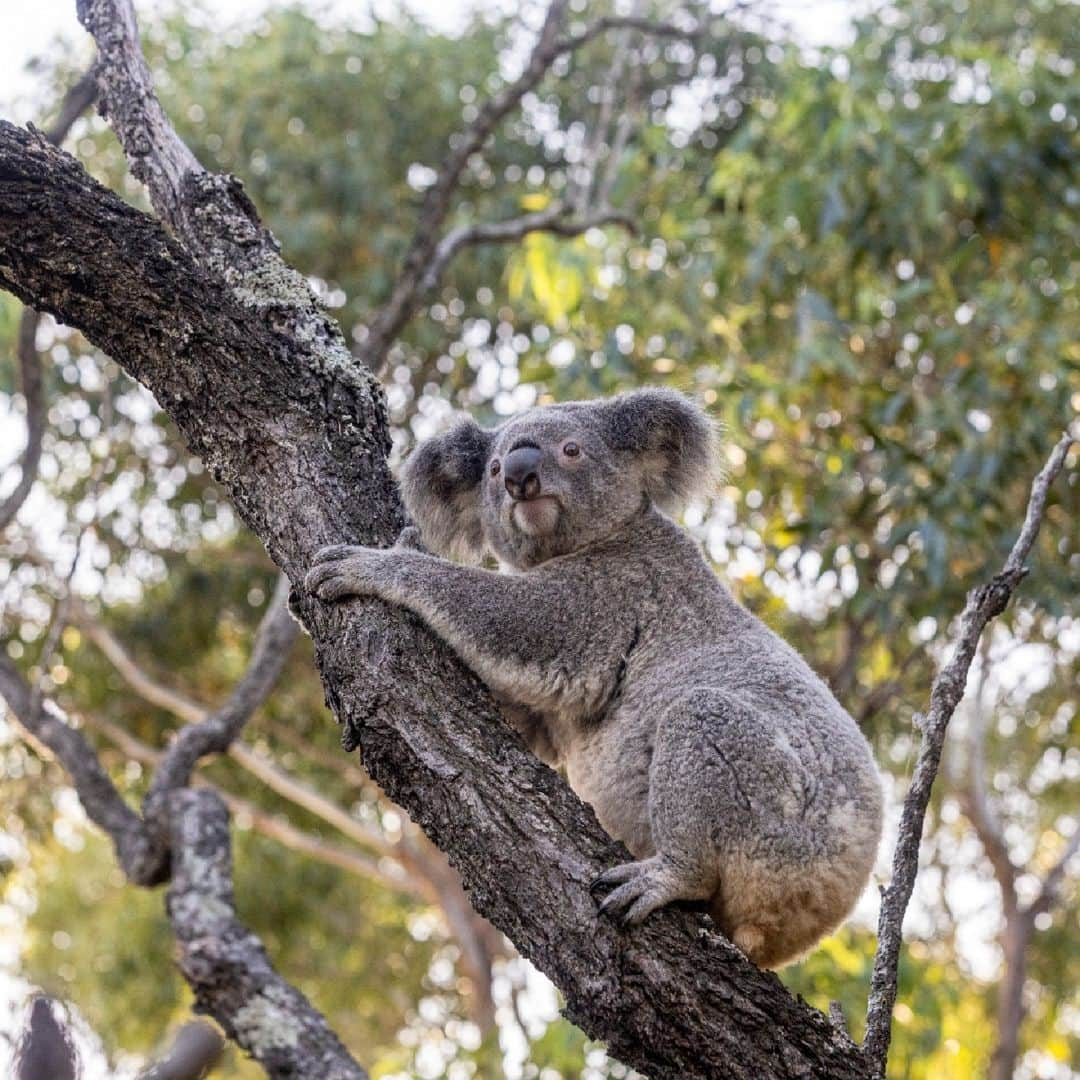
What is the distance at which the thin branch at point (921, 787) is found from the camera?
2141 mm

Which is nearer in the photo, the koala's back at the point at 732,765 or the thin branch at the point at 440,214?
the koala's back at the point at 732,765

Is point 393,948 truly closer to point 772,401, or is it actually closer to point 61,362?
point 61,362

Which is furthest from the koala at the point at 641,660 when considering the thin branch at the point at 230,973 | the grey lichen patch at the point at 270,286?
the thin branch at the point at 230,973

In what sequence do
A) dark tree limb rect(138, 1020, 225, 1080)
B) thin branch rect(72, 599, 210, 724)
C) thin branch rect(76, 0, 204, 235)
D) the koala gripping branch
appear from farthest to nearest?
thin branch rect(72, 599, 210, 724)
thin branch rect(76, 0, 204, 235)
the koala gripping branch
dark tree limb rect(138, 1020, 225, 1080)

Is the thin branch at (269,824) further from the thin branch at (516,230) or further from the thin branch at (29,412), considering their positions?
the thin branch at (516,230)

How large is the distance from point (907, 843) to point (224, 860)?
2968mm

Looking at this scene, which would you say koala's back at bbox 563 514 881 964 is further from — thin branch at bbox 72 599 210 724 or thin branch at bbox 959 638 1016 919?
thin branch at bbox 959 638 1016 919

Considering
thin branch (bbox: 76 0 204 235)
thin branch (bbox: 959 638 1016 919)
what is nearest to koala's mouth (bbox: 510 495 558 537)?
thin branch (bbox: 76 0 204 235)

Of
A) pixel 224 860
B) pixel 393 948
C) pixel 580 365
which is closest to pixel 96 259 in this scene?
pixel 224 860

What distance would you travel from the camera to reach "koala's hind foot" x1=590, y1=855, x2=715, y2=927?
2.15 metres

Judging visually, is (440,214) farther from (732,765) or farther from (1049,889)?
(1049,889)

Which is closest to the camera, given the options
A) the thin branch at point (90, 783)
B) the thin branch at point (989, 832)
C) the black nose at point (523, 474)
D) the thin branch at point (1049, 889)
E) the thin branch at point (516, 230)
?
the black nose at point (523, 474)

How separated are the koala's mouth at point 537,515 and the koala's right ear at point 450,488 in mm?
261

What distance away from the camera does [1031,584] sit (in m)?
5.50
